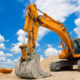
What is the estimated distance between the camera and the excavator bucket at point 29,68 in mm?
5510

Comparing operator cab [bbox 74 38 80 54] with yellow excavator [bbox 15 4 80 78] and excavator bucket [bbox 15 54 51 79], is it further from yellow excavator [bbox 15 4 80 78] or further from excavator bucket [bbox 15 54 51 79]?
excavator bucket [bbox 15 54 51 79]

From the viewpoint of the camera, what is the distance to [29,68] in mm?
5516

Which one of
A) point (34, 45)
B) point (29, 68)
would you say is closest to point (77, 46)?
point (34, 45)

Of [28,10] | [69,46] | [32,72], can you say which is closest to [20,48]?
[32,72]

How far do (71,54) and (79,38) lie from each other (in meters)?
1.68

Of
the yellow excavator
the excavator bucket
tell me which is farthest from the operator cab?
the excavator bucket

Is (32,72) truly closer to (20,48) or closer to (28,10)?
(20,48)

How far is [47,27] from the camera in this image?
8.20m

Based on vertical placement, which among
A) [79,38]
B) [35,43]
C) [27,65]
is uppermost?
[79,38]

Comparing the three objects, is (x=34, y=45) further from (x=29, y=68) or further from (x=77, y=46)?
(x=77, y=46)

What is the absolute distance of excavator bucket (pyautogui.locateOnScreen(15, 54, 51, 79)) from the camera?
18.1ft

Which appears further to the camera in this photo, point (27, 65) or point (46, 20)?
point (46, 20)

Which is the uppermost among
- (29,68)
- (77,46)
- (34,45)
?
(77,46)

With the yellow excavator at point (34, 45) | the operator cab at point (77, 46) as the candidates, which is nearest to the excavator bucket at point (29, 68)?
the yellow excavator at point (34, 45)
